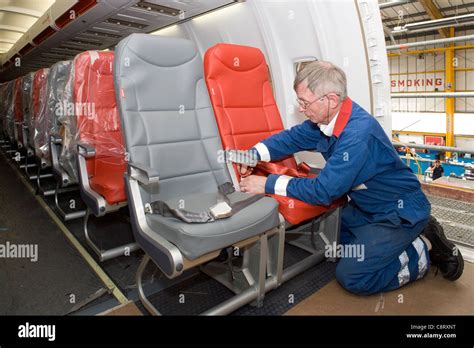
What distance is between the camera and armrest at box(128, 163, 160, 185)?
156cm

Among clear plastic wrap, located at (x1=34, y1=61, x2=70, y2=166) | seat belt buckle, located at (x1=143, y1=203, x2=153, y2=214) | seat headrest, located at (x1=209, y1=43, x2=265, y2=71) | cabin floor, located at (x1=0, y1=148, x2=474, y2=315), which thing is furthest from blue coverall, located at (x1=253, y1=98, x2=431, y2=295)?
clear plastic wrap, located at (x1=34, y1=61, x2=70, y2=166)

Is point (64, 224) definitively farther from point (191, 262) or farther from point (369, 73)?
point (369, 73)

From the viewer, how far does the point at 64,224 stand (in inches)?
125

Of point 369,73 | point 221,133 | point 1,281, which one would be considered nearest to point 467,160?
point 369,73

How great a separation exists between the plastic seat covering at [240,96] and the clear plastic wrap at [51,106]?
142 cm

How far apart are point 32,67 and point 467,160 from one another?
14.9 meters

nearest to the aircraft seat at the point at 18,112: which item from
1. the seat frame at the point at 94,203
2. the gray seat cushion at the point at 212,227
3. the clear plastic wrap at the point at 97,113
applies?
the clear plastic wrap at the point at 97,113

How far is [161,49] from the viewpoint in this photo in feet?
6.76

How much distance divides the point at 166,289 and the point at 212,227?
0.87 m

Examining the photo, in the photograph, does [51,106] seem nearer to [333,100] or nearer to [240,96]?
[240,96]

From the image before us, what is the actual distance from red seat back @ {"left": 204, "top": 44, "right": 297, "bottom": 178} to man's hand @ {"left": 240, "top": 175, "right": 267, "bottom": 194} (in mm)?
343

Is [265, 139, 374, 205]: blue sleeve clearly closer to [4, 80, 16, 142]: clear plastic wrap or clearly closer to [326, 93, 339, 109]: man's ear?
[326, 93, 339, 109]: man's ear

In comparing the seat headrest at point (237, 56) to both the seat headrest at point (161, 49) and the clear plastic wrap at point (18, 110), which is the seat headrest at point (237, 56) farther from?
the clear plastic wrap at point (18, 110)

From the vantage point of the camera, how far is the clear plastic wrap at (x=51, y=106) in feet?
10.2
